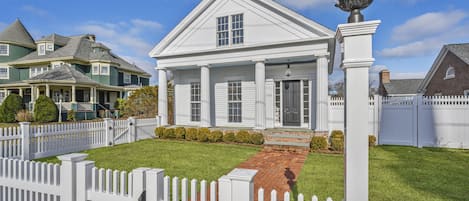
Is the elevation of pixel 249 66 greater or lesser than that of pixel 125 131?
greater

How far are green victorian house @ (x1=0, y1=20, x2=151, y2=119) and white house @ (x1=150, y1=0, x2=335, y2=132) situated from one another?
41.6 feet

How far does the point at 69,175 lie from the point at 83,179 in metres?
0.19

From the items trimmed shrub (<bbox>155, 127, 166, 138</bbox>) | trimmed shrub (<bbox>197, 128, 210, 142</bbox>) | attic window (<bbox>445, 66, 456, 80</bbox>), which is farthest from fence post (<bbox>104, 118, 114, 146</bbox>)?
attic window (<bbox>445, 66, 456, 80</bbox>)

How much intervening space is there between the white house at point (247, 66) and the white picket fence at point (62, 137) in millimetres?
2289

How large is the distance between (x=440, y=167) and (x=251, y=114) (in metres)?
6.97

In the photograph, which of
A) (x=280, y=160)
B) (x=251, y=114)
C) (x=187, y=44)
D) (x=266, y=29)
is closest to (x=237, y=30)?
(x=266, y=29)

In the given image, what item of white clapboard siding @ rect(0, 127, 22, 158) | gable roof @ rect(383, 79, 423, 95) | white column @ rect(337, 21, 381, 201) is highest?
gable roof @ rect(383, 79, 423, 95)

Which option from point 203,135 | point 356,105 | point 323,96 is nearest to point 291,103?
point 323,96

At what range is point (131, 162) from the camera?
21.1ft

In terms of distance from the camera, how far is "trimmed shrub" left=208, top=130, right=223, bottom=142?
32.5ft

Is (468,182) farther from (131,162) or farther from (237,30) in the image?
(237,30)

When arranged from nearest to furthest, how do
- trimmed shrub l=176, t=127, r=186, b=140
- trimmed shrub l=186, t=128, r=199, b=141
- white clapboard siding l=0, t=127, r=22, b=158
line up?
1. white clapboard siding l=0, t=127, r=22, b=158
2. trimmed shrub l=186, t=128, r=199, b=141
3. trimmed shrub l=176, t=127, r=186, b=140

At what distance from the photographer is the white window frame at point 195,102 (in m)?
12.3

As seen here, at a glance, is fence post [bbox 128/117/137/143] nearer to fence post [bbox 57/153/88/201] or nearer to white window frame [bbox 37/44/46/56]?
fence post [bbox 57/153/88/201]
